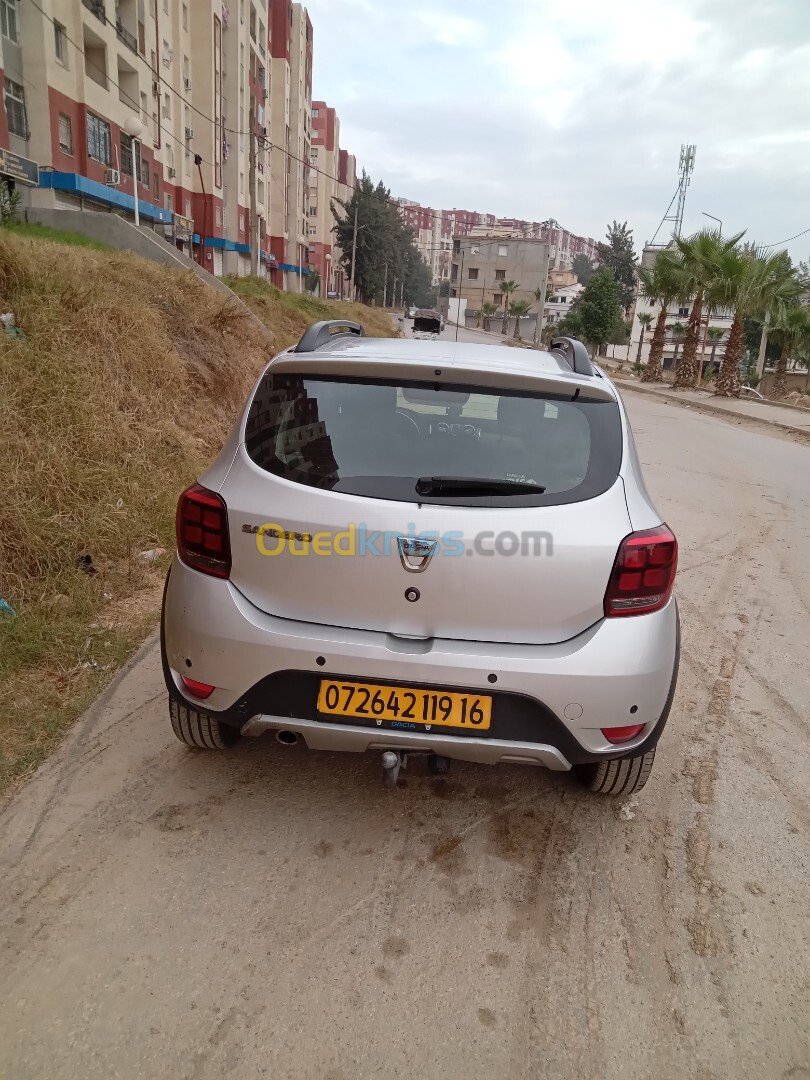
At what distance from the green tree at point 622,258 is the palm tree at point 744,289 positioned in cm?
7631

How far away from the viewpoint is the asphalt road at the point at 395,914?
1953 mm

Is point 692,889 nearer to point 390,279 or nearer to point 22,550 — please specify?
point 22,550

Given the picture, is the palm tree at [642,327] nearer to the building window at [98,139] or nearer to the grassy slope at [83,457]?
the building window at [98,139]

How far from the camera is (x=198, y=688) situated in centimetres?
262

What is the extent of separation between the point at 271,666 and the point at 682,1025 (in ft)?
5.12

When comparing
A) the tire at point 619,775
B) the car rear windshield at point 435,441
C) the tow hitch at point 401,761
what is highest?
the car rear windshield at point 435,441

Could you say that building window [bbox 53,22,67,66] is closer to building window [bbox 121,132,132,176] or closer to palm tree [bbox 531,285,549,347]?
building window [bbox 121,132,132,176]

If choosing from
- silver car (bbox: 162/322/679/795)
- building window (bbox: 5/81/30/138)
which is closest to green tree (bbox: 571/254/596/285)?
building window (bbox: 5/81/30/138)

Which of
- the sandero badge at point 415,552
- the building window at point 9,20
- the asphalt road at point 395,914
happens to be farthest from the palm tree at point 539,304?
the sandero badge at point 415,552

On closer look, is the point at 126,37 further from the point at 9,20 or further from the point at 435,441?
the point at 435,441

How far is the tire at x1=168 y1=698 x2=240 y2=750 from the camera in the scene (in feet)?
9.50

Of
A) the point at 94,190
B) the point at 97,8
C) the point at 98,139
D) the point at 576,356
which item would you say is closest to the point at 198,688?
the point at 576,356

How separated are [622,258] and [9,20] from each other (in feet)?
301

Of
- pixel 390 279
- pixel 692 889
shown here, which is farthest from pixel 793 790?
pixel 390 279
